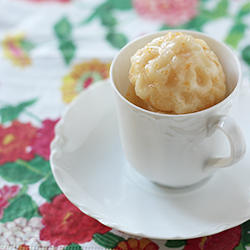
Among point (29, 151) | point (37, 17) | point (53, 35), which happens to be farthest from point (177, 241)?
point (37, 17)

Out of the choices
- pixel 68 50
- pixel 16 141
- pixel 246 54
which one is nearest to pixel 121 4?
pixel 68 50

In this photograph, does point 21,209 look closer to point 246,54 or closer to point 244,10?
point 246,54

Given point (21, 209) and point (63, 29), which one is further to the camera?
point (63, 29)

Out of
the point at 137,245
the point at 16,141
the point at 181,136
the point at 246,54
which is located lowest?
the point at 16,141

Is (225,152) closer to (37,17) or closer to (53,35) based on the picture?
(53,35)

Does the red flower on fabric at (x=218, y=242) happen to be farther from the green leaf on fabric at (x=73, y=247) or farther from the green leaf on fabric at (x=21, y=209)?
the green leaf on fabric at (x=21, y=209)

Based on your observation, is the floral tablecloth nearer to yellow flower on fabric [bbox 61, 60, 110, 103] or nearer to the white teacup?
yellow flower on fabric [bbox 61, 60, 110, 103]

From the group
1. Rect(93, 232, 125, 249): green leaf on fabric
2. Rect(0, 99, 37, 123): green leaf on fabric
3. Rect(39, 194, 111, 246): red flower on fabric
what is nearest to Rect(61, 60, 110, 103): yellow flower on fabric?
Rect(0, 99, 37, 123): green leaf on fabric

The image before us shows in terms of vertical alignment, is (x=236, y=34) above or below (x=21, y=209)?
above
